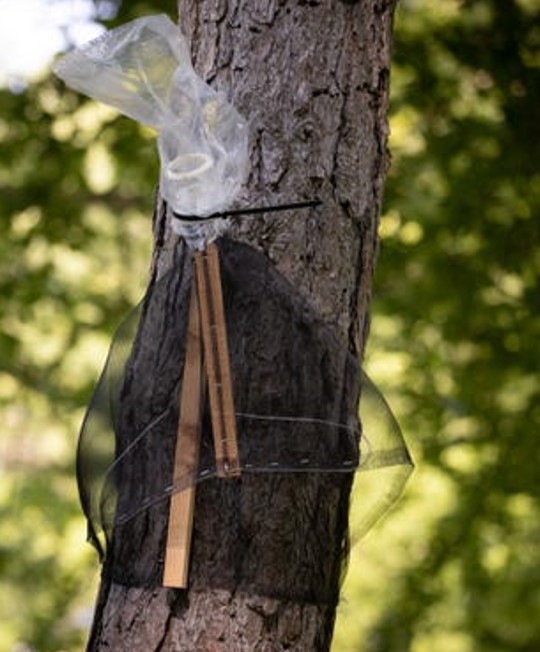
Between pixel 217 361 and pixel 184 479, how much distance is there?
0.54ft

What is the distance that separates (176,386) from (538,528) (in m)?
3.43

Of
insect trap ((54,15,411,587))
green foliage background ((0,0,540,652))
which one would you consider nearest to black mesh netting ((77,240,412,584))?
insect trap ((54,15,411,587))

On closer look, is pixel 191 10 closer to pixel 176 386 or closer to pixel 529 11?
pixel 176 386

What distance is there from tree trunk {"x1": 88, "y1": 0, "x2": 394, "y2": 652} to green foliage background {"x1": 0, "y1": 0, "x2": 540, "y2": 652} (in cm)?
237

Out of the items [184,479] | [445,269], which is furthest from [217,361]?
[445,269]

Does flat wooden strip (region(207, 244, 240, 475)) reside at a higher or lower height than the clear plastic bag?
lower

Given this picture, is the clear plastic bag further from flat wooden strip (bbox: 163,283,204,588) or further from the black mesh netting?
flat wooden strip (bbox: 163,283,204,588)

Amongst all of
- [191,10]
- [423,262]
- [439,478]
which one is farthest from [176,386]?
[439,478]

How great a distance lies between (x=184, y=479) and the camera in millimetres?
1928

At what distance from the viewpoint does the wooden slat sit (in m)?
1.92

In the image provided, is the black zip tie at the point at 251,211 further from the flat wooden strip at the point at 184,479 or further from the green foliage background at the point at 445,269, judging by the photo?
the green foliage background at the point at 445,269

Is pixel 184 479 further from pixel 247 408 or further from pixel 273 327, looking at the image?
pixel 273 327

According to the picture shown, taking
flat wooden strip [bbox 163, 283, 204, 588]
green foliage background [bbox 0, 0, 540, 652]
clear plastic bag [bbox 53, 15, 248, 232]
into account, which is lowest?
flat wooden strip [bbox 163, 283, 204, 588]

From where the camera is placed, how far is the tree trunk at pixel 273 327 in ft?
6.32
